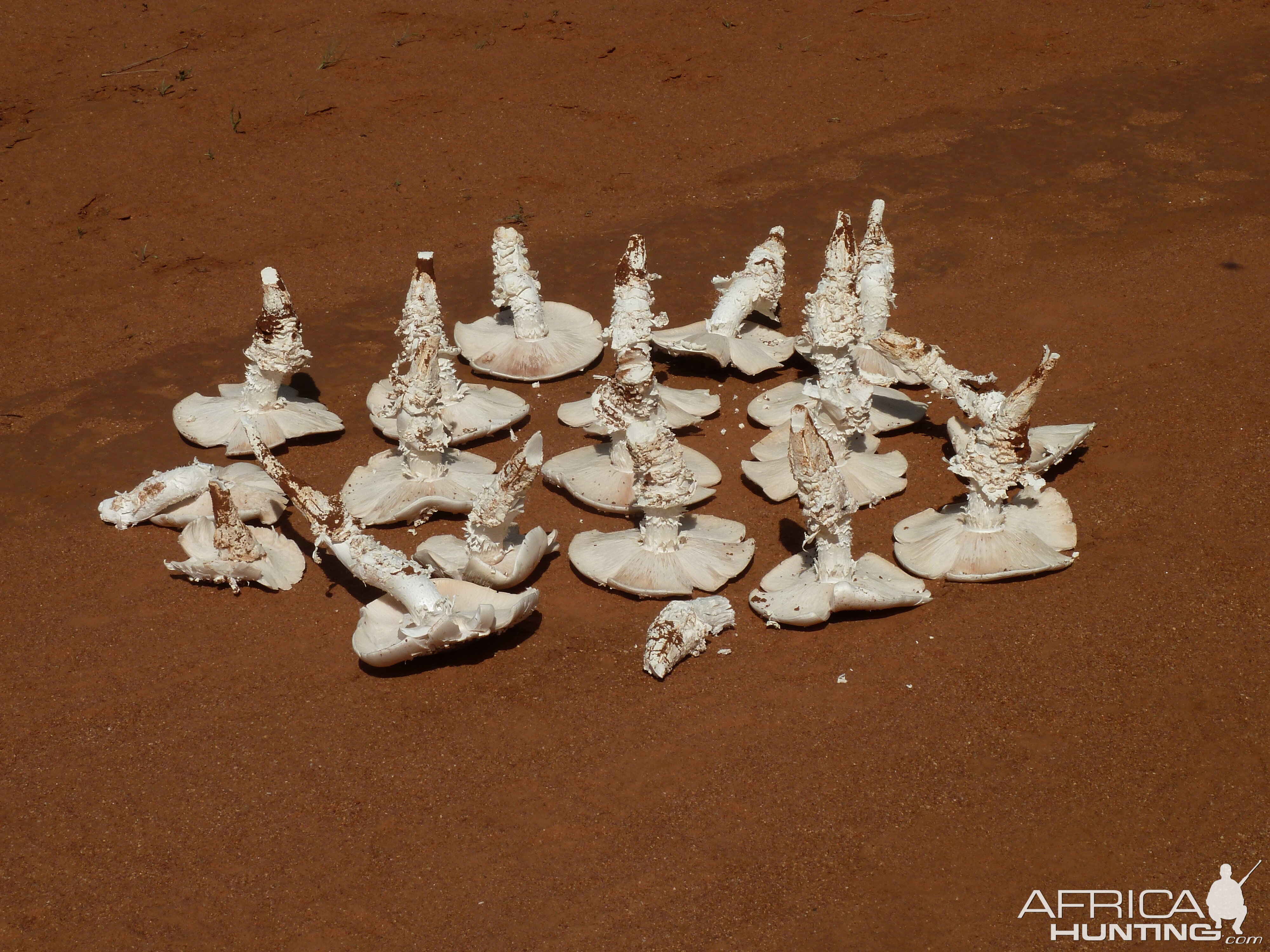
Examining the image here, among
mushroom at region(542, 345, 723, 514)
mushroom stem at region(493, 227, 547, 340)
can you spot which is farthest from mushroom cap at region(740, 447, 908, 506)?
mushroom stem at region(493, 227, 547, 340)

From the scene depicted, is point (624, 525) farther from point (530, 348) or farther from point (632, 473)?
point (530, 348)

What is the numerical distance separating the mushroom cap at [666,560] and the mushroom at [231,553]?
6.24 feet

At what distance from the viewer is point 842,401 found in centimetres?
832

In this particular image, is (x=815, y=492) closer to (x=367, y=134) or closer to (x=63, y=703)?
(x=63, y=703)

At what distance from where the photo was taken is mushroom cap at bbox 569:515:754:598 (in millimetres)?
7430

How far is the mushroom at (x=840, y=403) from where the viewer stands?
8.19 m

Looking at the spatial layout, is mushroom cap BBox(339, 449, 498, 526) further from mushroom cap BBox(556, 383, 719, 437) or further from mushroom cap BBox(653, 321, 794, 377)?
mushroom cap BBox(653, 321, 794, 377)

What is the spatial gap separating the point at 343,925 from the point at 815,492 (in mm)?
3455

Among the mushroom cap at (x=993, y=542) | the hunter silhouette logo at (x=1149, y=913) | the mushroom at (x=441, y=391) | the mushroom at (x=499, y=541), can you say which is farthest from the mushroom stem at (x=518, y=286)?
the hunter silhouette logo at (x=1149, y=913)

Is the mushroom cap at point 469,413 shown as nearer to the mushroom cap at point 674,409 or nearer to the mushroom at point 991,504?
the mushroom cap at point 674,409

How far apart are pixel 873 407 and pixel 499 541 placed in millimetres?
3471

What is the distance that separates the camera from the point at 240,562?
748 centimetres

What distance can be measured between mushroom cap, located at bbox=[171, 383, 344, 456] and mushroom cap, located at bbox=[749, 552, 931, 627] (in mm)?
3853

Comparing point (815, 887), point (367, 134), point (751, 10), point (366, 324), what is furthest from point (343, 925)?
point (751, 10)
